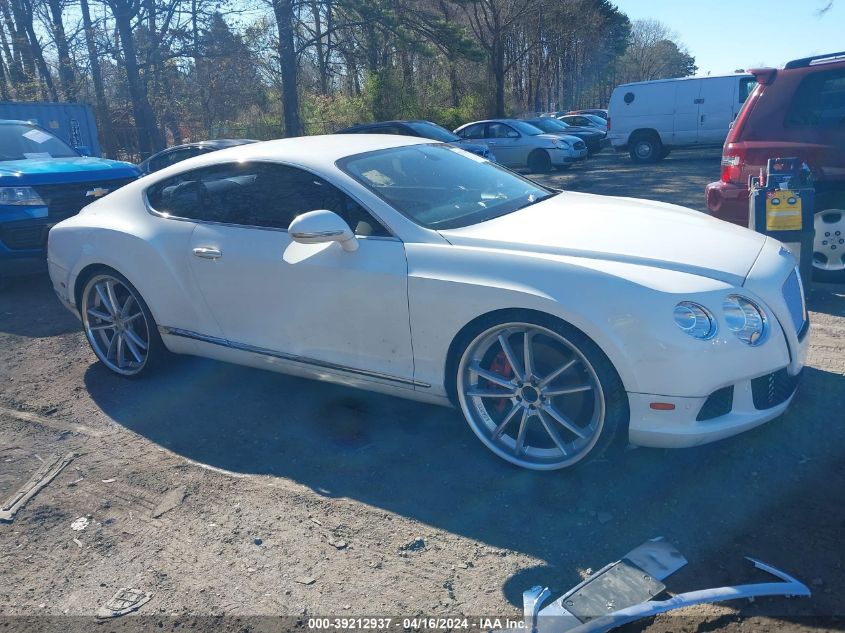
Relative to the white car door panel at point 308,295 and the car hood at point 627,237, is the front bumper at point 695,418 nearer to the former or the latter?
the car hood at point 627,237

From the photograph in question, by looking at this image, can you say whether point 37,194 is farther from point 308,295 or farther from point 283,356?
point 308,295

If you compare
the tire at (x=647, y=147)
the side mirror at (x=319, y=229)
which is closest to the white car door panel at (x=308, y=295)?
the side mirror at (x=319, y=229)

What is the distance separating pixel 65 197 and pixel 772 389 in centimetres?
712

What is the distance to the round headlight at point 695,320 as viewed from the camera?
9.80ft

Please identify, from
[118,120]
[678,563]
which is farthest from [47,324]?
[118,120]

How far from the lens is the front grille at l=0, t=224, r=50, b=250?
7.30 meters

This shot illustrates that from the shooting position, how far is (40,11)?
2380cm

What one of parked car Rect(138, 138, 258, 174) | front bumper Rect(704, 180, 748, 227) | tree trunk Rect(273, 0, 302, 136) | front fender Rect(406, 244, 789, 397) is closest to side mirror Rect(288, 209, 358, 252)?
front fender Rect(406, 244, 789, 397)

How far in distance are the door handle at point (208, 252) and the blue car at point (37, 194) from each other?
4002 mm

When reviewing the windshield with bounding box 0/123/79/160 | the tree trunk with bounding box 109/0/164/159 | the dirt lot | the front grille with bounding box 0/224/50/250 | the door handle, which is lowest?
the dirt lot

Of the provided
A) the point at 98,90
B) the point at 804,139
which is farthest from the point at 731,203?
the point at 98,90

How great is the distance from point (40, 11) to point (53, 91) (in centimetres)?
263

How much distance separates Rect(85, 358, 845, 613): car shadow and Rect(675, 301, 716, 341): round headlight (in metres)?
0.72

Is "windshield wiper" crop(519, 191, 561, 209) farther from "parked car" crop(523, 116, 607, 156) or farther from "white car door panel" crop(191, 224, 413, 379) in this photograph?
"parked car" crop(523, 116, 607, 156)
